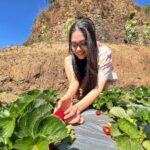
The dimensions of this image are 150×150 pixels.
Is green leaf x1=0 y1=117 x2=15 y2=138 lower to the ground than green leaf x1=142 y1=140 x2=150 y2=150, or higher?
higher

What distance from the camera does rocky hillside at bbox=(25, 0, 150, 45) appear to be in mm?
33969

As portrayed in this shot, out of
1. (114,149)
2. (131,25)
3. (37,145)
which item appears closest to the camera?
(37,145)

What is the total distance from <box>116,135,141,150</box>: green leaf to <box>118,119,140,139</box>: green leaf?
150 mm

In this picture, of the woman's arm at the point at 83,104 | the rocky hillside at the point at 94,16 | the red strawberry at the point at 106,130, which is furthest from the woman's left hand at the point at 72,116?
the rocky hillside at the point at 94,16

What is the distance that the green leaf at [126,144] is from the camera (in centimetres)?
302

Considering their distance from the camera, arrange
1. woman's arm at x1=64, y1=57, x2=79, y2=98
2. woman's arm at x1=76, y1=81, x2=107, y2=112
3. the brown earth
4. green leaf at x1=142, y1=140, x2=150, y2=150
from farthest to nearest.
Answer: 1. the brown earth
2. woman's arm at x1=64, y1=57, x2=79, y2=98
3. woman's arm at x1=76, y1=81, x2=107, y2=112
4. green leaf at x1=142, y1=140, x2=150, y2=150

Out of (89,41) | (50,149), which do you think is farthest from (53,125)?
(89,41)

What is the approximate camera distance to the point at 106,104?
184 inches

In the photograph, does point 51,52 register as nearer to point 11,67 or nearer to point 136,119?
point 11,67

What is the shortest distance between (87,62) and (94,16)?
30.1m

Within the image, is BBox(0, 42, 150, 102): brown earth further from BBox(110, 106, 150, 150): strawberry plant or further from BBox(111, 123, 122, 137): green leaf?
BBox(111, 123, 122, 137): green leaf

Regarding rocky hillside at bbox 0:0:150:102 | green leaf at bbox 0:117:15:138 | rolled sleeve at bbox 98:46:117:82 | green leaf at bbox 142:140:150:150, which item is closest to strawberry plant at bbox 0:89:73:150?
green leaf at bbox 0:117:15:138

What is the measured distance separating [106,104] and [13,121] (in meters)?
2.07

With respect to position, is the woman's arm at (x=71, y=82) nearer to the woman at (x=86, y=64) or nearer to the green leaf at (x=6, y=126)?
the woman at (x=86, y=64)
